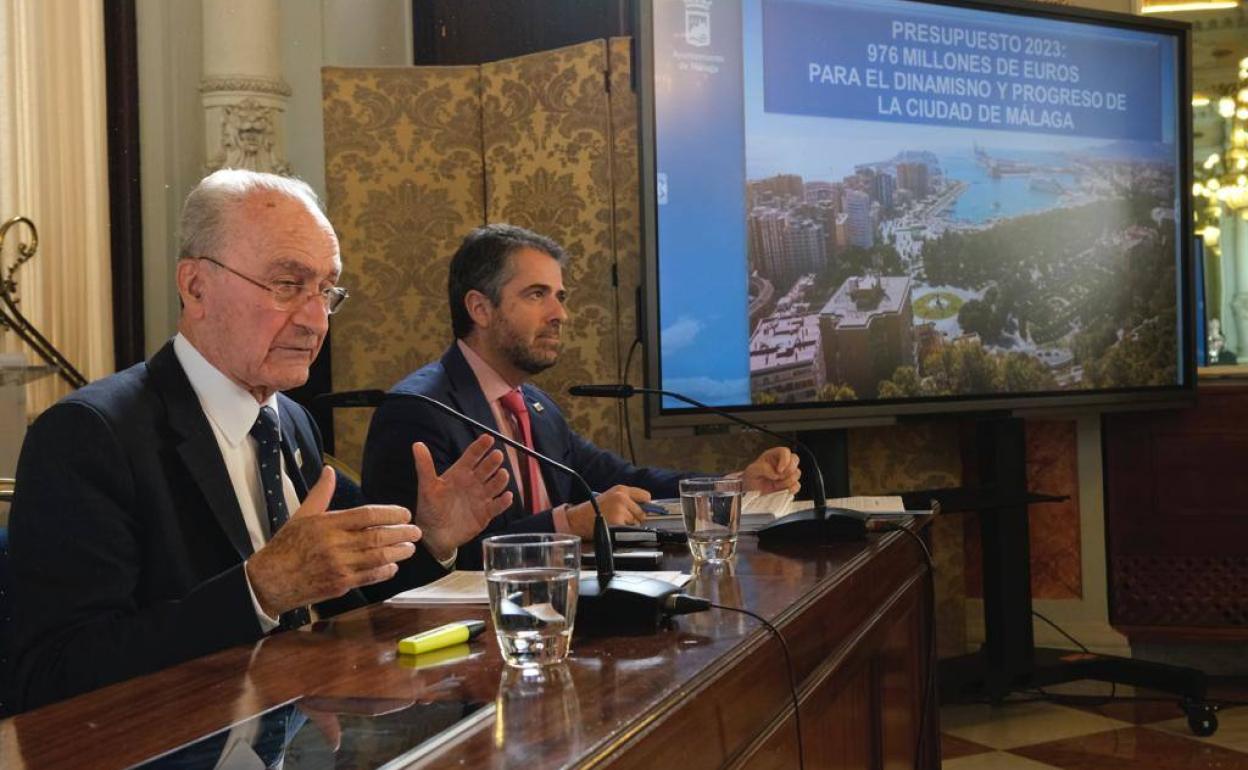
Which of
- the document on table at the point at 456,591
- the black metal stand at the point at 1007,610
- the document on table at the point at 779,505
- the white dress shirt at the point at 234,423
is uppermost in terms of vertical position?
the white dress shirt at the point at 234,423

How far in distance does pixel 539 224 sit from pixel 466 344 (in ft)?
3.54

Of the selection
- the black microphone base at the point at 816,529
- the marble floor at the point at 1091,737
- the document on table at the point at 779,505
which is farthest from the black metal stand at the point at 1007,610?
the black microphone base at the point at 816,529

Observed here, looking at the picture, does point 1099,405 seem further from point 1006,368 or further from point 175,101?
point 175,101

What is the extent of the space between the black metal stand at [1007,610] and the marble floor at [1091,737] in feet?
0.30

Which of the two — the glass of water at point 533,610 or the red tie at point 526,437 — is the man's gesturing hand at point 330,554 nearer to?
the glass of water at point 533,610

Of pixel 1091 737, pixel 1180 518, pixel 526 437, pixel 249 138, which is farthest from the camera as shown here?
pixel 249 138

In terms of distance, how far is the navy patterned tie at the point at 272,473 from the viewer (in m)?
1.76

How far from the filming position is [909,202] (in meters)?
3.89

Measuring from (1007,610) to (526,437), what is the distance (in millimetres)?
1769

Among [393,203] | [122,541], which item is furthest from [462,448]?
[393,203]

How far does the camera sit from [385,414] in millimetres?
2594

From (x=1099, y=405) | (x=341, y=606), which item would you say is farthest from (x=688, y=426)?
(x=341, y=606)

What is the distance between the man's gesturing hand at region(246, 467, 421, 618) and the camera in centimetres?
138

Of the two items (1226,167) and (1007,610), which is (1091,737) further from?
(1226,167)
